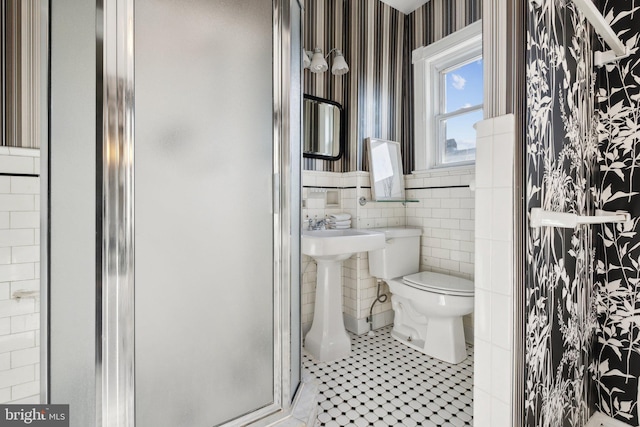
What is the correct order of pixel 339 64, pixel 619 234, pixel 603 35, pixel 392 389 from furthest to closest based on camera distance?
pixel 339 64 → pixel 392 389 → pixel 619 234 → pixel 603 35

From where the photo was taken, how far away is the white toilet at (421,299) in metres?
1.87

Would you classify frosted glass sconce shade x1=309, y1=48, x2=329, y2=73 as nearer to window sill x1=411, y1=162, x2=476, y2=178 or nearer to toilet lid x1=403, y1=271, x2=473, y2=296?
window sill x1=411, y1=162, x2=476, y2=178

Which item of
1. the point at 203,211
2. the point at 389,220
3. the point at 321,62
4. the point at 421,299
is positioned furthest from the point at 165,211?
→ the point at 389,220

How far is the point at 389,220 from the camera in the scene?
2582 mm

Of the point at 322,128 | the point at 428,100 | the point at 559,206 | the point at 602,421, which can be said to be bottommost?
the point at 602,421

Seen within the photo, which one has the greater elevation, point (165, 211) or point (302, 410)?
point (165, 211)

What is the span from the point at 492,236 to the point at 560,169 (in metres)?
0.48

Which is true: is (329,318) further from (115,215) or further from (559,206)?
(115,215)

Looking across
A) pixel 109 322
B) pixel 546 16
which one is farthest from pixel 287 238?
pixel 546 16

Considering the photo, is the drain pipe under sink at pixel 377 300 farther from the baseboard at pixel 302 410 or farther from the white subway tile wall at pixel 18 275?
the white subway tile wall at pixel 18 275

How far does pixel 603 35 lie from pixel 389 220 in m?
1.69

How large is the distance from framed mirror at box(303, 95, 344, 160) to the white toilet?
2.68 ft

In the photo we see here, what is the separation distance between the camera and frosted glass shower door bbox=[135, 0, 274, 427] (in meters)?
0.83

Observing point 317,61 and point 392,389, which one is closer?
point 392,389
